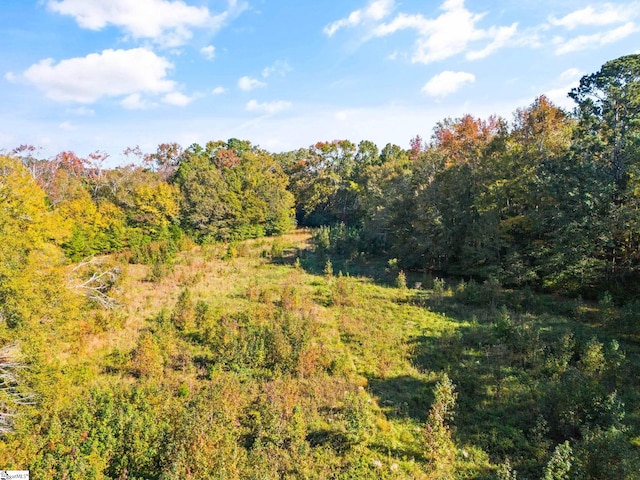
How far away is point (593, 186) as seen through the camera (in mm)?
17000

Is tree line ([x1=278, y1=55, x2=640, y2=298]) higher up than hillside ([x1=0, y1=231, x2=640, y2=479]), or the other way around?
tree line ([x1=278, y1=55, x2=640, y2=298])

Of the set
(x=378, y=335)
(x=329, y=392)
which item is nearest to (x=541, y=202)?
(x=378, y=335)

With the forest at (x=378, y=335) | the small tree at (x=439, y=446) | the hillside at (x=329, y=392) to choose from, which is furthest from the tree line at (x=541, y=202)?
the small tree at (x=439, y=446)

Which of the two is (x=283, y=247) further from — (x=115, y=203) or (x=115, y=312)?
(x=115, y=312)

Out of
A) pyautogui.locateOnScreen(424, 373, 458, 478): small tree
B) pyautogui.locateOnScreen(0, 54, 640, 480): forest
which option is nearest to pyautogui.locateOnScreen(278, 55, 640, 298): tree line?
pyautogui.locateOnScreen(0, 54, 640, 480): forest

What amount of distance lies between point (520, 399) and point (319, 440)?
19.6 feet

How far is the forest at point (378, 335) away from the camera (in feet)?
27.0

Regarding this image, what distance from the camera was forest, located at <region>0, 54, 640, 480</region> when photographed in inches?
324

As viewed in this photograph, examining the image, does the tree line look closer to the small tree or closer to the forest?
the forest

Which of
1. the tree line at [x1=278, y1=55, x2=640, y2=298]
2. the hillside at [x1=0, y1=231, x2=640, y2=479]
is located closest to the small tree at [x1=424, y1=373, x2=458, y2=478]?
the hillside at [x1=0, y1=231, x2=640, y2=479]

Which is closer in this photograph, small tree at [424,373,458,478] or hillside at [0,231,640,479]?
hillside at [0,231,640,479]

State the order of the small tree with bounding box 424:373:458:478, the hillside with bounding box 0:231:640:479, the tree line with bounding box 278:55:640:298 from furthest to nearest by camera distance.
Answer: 1. the tree line with bounding box 278:55:640:298
2. the small tree with bounding box 424:373:458:478
3. the hillside with bounding box 0:231:640:479

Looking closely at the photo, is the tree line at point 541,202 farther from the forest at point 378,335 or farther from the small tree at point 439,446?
the small tree at point 439,446

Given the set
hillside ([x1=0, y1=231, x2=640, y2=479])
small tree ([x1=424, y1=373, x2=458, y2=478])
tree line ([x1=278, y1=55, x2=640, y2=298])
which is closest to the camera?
hillside ([x1=0, y1=231, x2=640, y2=479])
